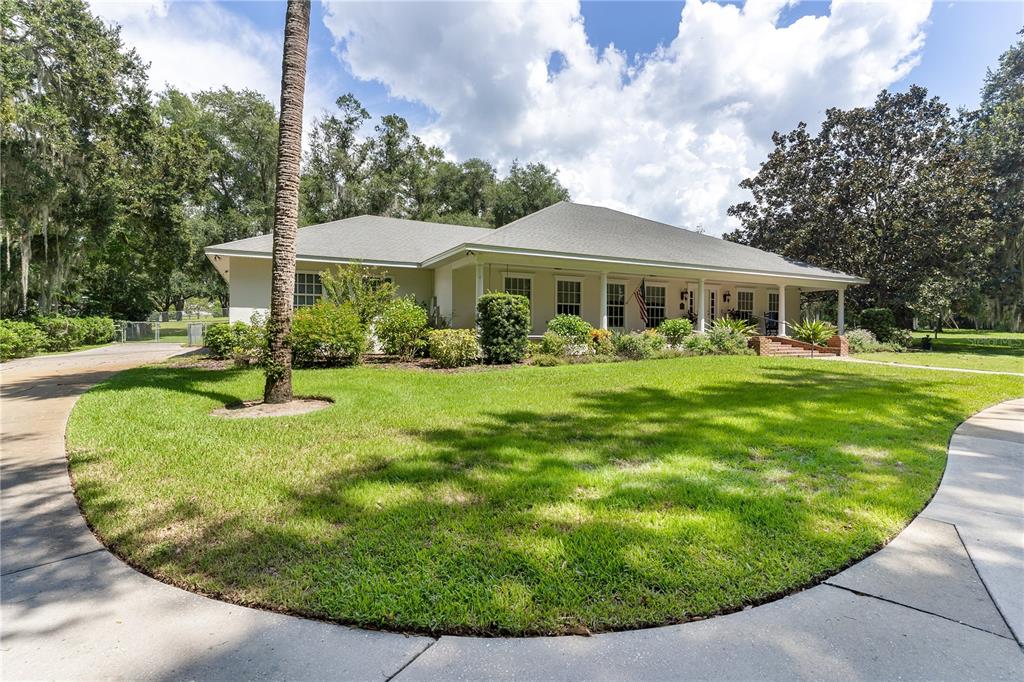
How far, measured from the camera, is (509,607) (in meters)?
2.17

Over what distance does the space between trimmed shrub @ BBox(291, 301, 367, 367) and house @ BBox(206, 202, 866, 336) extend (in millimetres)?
3336

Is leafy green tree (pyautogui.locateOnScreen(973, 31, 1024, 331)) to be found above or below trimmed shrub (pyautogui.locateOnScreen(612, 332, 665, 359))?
above

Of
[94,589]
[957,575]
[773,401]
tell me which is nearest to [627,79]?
[773,401]

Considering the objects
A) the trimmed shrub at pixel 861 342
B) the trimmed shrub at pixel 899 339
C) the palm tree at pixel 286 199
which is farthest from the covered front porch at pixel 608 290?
the palm tree at pixel 286 199

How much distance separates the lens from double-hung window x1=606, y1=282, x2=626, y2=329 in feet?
55.9

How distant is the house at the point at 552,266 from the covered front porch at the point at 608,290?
0.04 metres

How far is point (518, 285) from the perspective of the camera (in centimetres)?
1556

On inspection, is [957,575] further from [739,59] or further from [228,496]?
[739,59]

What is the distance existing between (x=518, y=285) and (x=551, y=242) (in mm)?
2366

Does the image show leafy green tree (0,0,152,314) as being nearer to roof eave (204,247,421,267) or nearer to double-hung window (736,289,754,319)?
roof eave (204,247,421,267)

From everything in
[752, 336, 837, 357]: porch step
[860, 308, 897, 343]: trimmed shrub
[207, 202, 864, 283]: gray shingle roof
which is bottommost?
[752, 336, 837, 357]: porch step

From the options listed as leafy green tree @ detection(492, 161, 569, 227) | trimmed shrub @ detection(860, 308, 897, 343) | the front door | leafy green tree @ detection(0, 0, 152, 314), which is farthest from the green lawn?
leafy green tree @ detection(492, 161, 569, 227)

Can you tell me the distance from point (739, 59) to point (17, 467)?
605 inches

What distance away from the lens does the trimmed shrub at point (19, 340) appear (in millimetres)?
14203
